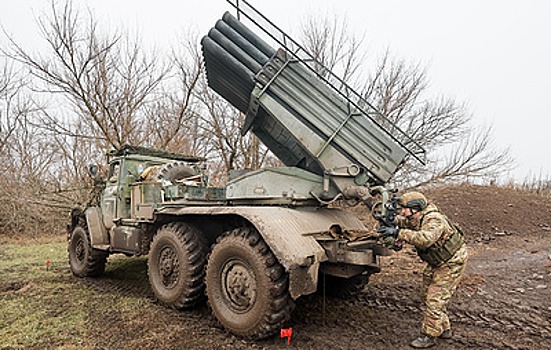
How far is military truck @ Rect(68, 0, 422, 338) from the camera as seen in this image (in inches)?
139

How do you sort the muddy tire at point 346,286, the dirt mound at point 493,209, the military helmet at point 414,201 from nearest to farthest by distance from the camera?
the military helmet at point 414,201 → the muddy tire at point 346,286 → the dirt mound at point 493,209

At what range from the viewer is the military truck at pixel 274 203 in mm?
3523

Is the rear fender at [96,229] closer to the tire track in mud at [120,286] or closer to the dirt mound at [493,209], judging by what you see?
the tire track in mud at [120,286]

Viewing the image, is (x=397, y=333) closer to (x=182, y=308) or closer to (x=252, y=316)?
(x=252, y=316)

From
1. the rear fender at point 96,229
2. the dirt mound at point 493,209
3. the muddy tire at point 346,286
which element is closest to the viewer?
the muddy tire at point 346,286

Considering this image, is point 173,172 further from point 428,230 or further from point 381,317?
point 428,230

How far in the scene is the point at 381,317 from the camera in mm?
4176

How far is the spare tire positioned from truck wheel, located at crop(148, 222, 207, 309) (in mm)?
1096

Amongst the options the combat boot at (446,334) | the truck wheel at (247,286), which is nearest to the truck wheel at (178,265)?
the truck wheel at (247,286)

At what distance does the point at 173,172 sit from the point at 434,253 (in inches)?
158

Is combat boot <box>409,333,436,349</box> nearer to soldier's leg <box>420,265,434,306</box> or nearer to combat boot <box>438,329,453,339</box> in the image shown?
combat boot <box>438,329,453,339</box>

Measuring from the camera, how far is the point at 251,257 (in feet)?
11.7

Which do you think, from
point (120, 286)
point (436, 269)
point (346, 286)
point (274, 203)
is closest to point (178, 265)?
point (274, 203)

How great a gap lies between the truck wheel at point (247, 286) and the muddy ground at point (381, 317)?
20 centimetres
